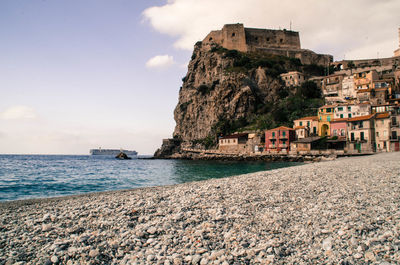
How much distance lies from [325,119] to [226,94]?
3452cm

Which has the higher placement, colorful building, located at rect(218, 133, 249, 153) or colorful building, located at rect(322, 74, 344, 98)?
colorful building, located at rect(322, 74, 344, 98)

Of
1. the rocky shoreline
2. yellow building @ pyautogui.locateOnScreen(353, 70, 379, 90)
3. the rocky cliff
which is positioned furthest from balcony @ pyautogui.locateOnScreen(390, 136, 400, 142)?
the rocky shoreline

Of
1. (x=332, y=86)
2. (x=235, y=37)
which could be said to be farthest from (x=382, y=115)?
(x=235, y=37)

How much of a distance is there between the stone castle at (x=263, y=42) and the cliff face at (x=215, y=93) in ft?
23.4

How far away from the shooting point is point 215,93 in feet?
287

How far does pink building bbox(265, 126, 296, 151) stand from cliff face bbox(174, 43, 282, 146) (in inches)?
738

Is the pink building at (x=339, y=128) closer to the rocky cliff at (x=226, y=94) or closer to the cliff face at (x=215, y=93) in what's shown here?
the rocky cliff at (x=226, y=94)

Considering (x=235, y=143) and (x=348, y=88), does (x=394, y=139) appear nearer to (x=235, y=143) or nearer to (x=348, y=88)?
(x=348, y=88)

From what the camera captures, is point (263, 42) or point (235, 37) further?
point (263, 42)

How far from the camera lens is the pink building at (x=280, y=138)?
59.6 m

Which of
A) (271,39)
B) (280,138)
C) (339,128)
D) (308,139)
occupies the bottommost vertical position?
(308,139)

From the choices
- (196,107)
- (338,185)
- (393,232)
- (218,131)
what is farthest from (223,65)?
(393,232)

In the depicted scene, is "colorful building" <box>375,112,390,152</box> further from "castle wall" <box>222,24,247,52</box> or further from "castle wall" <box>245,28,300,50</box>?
"castle wall" <box>245,28,300,50</box>

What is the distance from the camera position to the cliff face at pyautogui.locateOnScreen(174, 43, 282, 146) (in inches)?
3246
